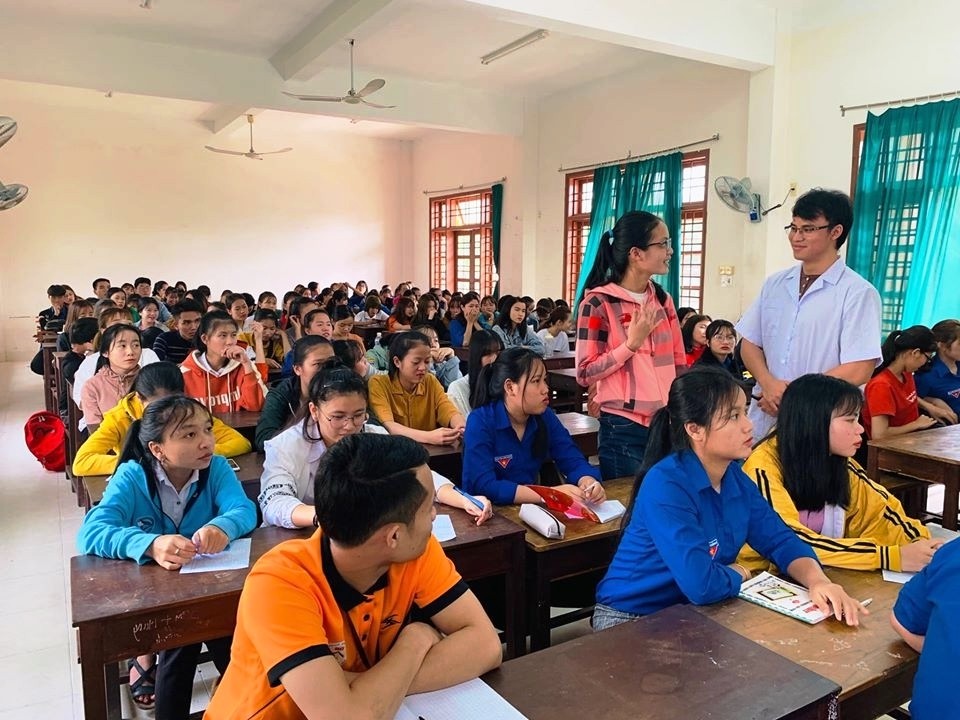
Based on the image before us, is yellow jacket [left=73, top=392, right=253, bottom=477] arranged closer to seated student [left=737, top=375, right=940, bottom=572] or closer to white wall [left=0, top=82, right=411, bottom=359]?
seated student [left=737, top=375, right=940, bottom=572]

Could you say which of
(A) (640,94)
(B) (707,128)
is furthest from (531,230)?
(B) (707,128)

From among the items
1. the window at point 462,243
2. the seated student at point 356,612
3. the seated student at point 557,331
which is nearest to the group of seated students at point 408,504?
the seated student at point 356,612

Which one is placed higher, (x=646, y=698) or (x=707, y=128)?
(x=707, y=128)

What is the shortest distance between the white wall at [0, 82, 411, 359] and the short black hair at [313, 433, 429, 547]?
33.7 feet

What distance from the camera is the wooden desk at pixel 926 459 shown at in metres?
2.81

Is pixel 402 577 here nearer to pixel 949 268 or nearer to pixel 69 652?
pixel 69 652

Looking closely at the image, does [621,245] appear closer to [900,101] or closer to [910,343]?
[910,343]

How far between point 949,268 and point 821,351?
3.93m

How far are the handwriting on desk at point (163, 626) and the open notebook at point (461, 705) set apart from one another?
0.62m

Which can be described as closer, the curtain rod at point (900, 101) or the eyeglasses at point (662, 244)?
the eyeglasses at point (662, 244)

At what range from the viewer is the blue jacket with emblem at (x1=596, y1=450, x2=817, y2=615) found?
1.47 metres

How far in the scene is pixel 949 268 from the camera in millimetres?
5316

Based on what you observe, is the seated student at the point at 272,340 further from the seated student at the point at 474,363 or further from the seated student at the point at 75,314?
the seated student at the point at 474,363

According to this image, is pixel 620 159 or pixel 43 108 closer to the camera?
pixel 620 159
